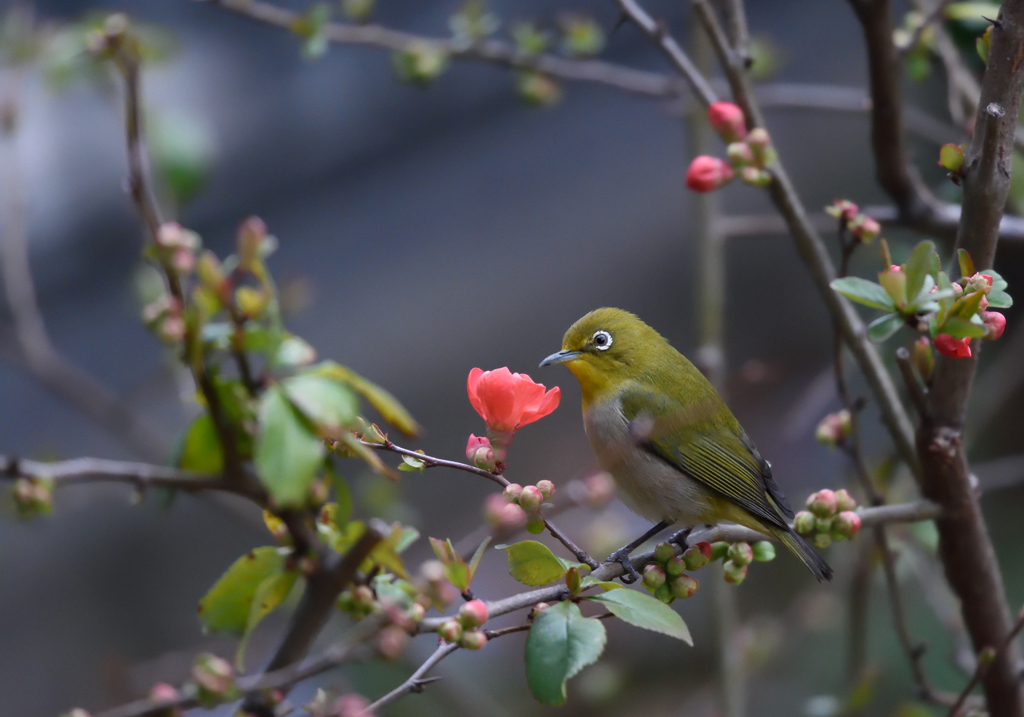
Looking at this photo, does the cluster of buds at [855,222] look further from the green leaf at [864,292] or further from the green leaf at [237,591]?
the green leaf at [237,591]

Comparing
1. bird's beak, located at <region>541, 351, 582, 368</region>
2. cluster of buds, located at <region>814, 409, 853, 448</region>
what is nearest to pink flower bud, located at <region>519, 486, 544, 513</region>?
cluster of buds, located at <region>814, 409, 853, 448</region>

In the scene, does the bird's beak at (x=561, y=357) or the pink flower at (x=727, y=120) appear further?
the bird's beak at (x=561, y=357)

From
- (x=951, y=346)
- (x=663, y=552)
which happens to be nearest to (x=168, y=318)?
(x=663, y=552)

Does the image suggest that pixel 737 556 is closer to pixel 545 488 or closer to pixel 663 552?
pixel 663 552

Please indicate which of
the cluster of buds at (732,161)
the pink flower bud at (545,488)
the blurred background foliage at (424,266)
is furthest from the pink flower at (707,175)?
the blurred background foliage at (424,266)

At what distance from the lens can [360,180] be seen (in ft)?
17.7

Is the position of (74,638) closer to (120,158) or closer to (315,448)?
(120,158)

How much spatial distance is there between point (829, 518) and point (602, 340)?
986mm

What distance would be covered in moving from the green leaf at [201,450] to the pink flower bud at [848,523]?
2.88 ft

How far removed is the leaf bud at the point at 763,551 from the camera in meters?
1.32

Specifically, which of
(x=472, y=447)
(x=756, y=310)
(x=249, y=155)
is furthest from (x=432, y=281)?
(x=472, y=447)

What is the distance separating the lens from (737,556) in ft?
4.28

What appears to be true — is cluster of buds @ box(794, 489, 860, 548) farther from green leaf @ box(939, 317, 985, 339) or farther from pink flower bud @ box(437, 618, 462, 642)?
pink flower bud @ box(437, 618, 462, 642)

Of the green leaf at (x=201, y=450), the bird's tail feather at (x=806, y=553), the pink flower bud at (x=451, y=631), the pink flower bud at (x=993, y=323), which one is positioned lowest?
the bird's tail feather at (x=806, y=553)
